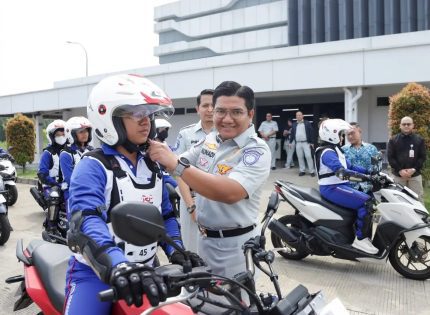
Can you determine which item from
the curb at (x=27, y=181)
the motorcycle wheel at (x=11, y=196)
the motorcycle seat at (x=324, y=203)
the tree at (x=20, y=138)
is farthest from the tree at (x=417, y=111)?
the tree at (x=20, y=138)

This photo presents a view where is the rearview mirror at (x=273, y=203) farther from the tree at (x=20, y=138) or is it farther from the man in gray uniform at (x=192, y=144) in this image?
the tree at (x=20, y=138)

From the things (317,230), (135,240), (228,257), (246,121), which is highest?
(246,121)

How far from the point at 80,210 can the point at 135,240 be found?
0.50m

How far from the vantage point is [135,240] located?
1.49 m

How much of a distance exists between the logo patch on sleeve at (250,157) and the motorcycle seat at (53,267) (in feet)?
3.80

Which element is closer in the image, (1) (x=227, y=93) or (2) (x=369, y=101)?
(1) (x=227, y=93)

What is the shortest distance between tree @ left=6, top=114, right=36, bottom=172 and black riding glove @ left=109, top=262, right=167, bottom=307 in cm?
1791

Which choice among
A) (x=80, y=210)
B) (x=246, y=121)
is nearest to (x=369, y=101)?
(x=246, y=121)

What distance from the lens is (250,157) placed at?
2.48 meters

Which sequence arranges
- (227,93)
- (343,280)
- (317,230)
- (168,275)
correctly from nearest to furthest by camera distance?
(168,275) < (227,93) < (343,280) < (317,230)

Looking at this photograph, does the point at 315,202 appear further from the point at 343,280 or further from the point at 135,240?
the point at 135,240

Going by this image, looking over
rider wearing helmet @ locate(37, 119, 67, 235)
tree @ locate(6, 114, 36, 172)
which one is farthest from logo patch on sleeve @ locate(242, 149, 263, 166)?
tree @ locate(6, 114, 36, 172)

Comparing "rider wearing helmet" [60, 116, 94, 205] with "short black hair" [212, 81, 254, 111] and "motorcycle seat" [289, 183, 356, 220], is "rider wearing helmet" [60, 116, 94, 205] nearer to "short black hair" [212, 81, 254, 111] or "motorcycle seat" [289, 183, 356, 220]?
"motorcycle seat" [289, 183, 356, 220]

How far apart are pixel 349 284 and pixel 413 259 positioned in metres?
0.75
